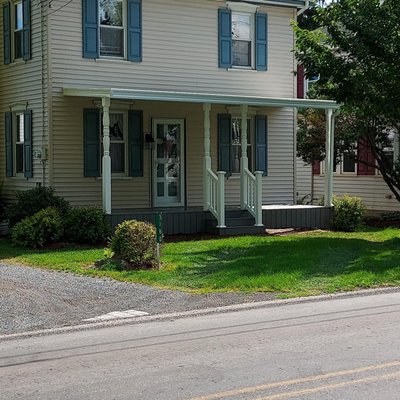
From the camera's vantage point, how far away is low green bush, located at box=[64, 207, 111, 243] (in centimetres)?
1702

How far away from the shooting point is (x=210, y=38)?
69.6ft

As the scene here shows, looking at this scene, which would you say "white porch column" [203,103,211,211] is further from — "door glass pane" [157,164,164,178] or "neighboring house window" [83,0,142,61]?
"neighboring house window" [83,0,142,61]

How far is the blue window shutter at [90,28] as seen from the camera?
19.0 meters

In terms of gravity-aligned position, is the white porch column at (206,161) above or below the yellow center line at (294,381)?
above

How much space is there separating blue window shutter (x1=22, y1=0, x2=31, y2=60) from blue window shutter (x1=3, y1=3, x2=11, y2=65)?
0.92 metres

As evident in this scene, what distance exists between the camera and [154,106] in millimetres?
20594

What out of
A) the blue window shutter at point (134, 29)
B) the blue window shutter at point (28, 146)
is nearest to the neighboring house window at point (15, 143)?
the blue window shutter at point (28, 146)

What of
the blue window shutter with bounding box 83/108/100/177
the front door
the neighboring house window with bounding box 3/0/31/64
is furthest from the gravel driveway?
the neighboring house window with bounding box 3/0/31/64

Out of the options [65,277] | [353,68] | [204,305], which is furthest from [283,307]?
[353,68]

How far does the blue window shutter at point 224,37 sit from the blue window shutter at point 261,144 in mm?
2038

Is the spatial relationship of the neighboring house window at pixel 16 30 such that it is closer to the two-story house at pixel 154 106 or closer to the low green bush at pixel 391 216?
the two-story house at pixel 154 106

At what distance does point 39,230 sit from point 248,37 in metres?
9.31

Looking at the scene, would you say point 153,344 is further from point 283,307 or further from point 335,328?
point 283,307

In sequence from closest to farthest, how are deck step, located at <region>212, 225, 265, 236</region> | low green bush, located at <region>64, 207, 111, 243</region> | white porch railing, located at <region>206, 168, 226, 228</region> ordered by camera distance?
low green bush, located at <region>64, 207, 111, 243</region> → white porch railing, located at <region>206, 168, 226, 228</region> → deck step, located at <region>212, 225, 265, 236</region>
